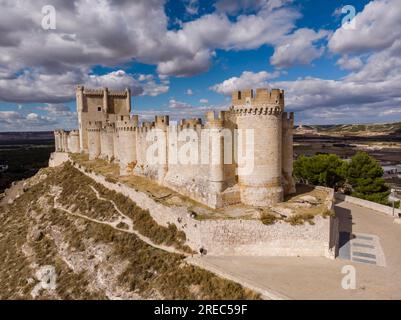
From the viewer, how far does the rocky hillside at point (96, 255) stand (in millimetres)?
15742

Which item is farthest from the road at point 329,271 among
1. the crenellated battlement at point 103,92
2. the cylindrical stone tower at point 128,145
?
the crenellated battlement at point 103,92

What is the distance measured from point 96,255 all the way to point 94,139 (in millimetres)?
23166

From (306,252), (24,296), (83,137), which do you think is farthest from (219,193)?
(83,137)

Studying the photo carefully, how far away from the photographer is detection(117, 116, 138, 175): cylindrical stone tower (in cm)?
3056

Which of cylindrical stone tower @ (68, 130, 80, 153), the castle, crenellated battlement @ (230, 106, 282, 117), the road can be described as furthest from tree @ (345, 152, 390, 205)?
cylindrical stone tower @ (68, 130, 80, 153)

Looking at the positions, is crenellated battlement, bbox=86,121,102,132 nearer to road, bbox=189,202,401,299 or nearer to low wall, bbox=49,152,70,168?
low wall, bbox=49,152,70,168

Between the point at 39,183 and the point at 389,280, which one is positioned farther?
the point at 39,183

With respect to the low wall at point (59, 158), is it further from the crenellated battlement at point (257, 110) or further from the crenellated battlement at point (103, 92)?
the crenellated battlement at point (257, 110)

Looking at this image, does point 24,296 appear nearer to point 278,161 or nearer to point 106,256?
point 106,256

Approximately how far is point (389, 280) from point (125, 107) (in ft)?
131

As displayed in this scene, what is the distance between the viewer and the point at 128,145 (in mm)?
30672

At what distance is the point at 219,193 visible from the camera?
772 inches

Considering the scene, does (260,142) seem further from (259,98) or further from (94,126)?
(94,126)
